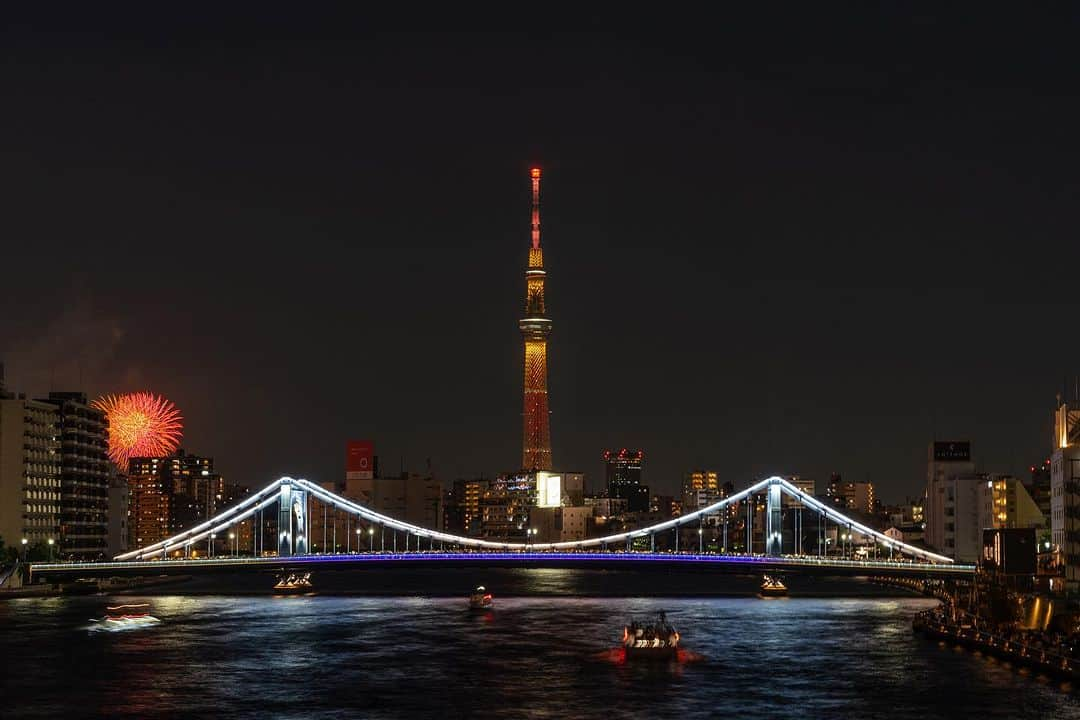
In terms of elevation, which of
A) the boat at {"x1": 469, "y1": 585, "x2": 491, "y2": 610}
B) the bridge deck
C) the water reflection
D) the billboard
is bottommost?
the water reflection

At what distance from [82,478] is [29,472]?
13.0 m

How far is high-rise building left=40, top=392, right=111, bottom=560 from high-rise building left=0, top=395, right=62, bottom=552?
1.39 metres

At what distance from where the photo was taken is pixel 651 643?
7569cm

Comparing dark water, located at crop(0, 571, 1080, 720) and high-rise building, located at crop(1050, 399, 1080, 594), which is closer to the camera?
dark water, located at crop(0, 571, 1080, 720)

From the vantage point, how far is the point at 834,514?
13238 cm

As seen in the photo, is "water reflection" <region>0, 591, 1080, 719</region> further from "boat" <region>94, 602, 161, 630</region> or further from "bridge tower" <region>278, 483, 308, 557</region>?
"bridge tower" <region>278, 483, 308, 557</region>

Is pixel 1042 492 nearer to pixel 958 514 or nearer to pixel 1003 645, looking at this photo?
pixel 958 514

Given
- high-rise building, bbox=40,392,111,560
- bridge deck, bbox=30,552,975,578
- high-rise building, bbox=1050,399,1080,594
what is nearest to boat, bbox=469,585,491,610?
bridge deck, bbox=30,552,975,578

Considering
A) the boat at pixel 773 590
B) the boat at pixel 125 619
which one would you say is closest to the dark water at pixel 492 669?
the boat at pixel 125 619

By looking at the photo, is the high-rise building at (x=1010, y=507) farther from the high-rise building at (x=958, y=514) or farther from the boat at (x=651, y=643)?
the boat at (x=651, y=643)

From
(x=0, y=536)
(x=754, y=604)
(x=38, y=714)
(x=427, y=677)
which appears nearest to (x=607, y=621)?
(x=754, y=604)

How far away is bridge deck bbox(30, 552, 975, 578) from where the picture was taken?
106688 millimetres

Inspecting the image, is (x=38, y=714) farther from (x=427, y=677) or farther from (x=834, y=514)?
(x=834, y=514)

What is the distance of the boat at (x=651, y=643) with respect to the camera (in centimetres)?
7456
